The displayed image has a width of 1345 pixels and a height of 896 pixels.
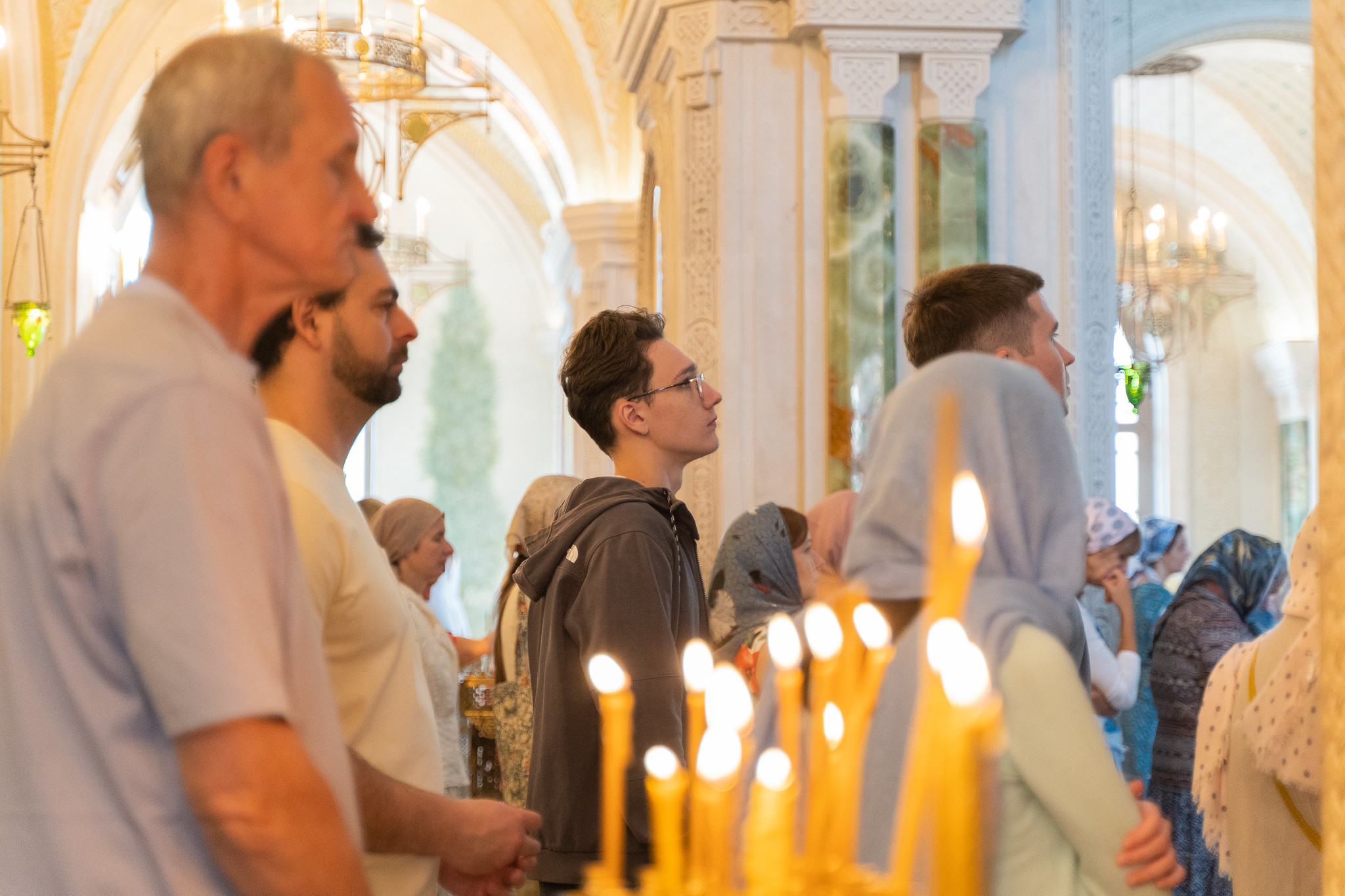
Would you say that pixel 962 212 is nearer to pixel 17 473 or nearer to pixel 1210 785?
pixel 1210 785

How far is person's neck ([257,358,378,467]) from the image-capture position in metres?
2.05

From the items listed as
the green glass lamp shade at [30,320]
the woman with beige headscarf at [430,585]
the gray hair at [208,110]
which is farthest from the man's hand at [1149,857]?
the green glass lamp shade at [30,320]

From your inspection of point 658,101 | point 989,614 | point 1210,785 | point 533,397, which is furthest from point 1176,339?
point 989,614

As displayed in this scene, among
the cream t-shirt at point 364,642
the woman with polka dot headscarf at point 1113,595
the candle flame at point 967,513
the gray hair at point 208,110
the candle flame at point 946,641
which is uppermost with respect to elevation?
the gray hair at point 208,110

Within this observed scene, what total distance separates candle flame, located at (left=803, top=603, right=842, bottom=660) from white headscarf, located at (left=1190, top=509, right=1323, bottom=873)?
171cm

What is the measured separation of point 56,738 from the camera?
127cm

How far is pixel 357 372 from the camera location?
209 cm

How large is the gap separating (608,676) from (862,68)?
5.75 metres

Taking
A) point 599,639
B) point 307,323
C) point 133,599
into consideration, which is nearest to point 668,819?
point 133,599

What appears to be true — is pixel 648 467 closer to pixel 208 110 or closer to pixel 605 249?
pixel 208 110

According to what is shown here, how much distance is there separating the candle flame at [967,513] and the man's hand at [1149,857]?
0.76 meters

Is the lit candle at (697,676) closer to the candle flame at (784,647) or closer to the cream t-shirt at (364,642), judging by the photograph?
the candle flame at (784,647)

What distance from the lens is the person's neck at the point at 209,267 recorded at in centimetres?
137

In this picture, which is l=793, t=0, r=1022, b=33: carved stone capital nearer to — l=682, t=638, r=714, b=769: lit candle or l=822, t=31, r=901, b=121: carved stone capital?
l=822, t=31, r=901, b=121: carved stone capital
